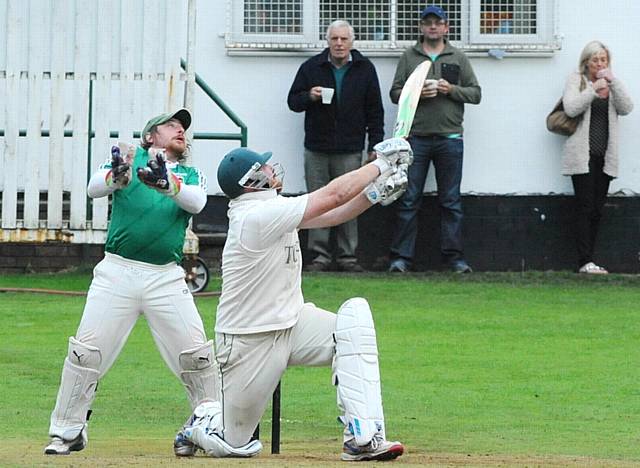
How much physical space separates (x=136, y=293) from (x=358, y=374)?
57.5 inches

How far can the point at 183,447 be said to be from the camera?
8141 millimetres

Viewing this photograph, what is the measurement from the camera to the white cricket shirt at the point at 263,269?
7.78m

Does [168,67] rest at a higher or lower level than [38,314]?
higher

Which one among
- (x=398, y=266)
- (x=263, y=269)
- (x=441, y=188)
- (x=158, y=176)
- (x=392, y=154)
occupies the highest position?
(x=392, y=154)

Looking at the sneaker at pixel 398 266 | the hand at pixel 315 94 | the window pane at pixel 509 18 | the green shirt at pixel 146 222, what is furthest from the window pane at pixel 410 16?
the green shirt at pixel 146 222

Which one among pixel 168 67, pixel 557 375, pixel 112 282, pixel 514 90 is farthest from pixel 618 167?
pixel 112 282

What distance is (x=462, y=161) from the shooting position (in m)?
17.0

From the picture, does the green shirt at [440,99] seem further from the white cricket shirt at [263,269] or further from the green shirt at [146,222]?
the white cricket shirt at [263,269]

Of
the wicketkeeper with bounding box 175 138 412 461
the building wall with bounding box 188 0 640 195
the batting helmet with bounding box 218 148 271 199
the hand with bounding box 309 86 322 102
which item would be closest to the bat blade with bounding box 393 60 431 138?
the wicketkeeper with bounding box 175 138 412 461

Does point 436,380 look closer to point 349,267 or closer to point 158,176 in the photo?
point 158,176

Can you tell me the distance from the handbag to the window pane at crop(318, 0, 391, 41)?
2.03 metres

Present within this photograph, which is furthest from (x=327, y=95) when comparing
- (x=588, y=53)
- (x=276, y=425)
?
(x=276, y=425)

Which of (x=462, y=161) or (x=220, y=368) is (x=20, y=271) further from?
(x=220, y=368)

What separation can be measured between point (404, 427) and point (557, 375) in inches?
86.3
